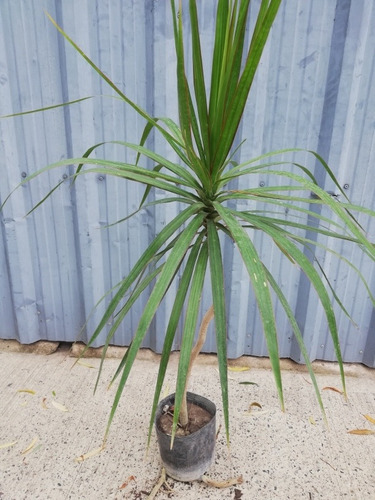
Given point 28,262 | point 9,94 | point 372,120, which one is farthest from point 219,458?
point 9,94

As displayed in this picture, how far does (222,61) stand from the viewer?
997 millimetres

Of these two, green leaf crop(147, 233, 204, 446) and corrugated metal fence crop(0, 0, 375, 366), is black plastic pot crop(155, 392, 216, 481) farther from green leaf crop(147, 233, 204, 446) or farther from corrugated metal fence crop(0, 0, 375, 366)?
corrugated metal fence crop(0, 0, 375, 366)

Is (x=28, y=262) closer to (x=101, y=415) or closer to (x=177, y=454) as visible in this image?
(x=101, y=415)

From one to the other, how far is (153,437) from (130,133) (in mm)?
1388

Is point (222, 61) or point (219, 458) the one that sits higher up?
point (222, 61)

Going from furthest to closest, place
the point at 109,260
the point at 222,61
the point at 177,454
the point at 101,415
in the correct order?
the point at 109,260
the point at 101,415
the point at 177,454
the point at 222,61

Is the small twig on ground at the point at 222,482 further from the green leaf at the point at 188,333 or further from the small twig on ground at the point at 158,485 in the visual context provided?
the green leaf at the point at 188,333

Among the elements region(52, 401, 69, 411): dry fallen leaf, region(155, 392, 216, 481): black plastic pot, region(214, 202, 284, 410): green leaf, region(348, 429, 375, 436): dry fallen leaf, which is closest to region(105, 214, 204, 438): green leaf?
→ region(214, 202, 284, 410): green leaf

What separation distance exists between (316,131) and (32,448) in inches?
73.3

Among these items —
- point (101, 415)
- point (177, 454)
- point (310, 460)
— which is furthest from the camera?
point (101, 415)

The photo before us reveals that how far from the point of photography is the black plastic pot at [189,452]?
4.60 feet

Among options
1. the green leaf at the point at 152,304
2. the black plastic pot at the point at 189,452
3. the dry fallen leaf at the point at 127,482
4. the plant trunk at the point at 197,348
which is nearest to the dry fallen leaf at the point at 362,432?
the black plastic pot at the point at 189,452

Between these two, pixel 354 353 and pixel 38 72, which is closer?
pixel 38 72

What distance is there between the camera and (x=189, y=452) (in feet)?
4.66
